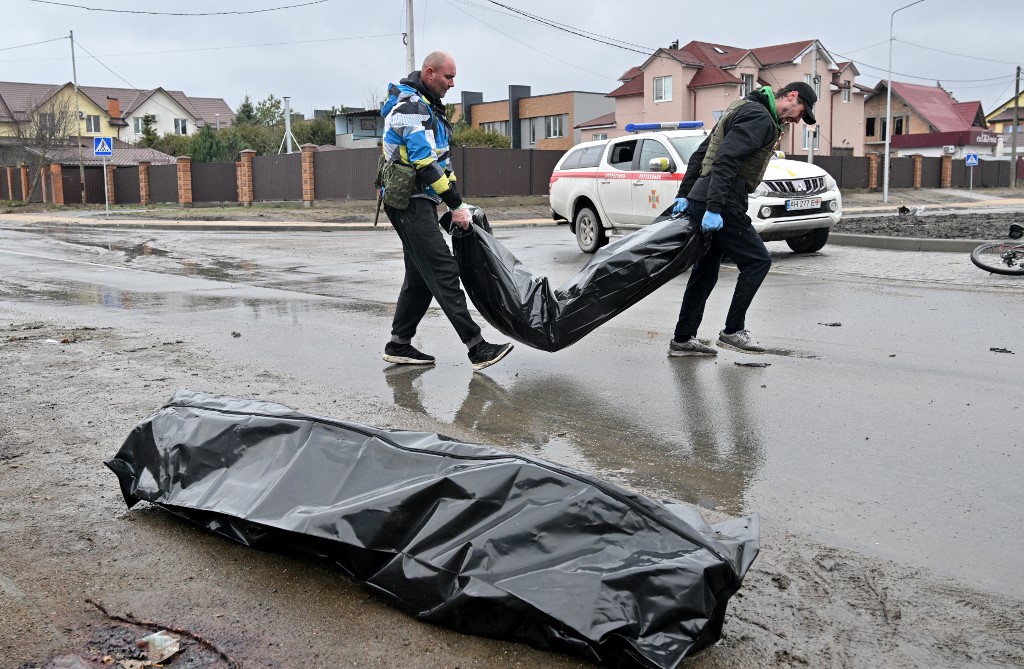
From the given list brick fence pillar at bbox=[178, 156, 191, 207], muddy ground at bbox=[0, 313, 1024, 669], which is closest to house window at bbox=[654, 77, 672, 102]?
brick fence pillar at bbox=[178, 156, 191, 207]

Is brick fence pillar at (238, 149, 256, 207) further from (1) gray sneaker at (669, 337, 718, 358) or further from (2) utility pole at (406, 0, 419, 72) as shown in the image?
(1) gray sneaker at (669, 337, 718, 358)

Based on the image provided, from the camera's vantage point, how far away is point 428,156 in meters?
5.86

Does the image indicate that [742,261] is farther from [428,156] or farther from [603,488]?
[603,488]

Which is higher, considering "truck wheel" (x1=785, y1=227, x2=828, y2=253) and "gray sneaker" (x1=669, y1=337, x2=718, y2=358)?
"truck wheel" (x1=785, y1=227, x2=828, y2=253)

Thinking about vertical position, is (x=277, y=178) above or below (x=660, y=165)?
above

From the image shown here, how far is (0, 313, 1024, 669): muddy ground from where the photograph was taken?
2.62m

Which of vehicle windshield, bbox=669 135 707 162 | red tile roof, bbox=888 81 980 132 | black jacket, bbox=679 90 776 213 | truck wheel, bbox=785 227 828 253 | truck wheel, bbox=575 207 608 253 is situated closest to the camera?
black jacket, bbox=679 90 776 213

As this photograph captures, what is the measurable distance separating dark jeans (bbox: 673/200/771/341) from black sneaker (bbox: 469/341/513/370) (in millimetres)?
1402

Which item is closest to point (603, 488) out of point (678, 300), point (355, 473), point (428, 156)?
point (355, 473)

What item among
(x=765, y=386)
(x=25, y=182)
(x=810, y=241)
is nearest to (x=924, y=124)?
(x=25, y=182)

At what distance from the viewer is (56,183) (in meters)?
50.0

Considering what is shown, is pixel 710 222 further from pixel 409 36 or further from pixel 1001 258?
pixel 409 36

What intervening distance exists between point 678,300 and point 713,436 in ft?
16.7

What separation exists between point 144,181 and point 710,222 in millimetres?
45098
